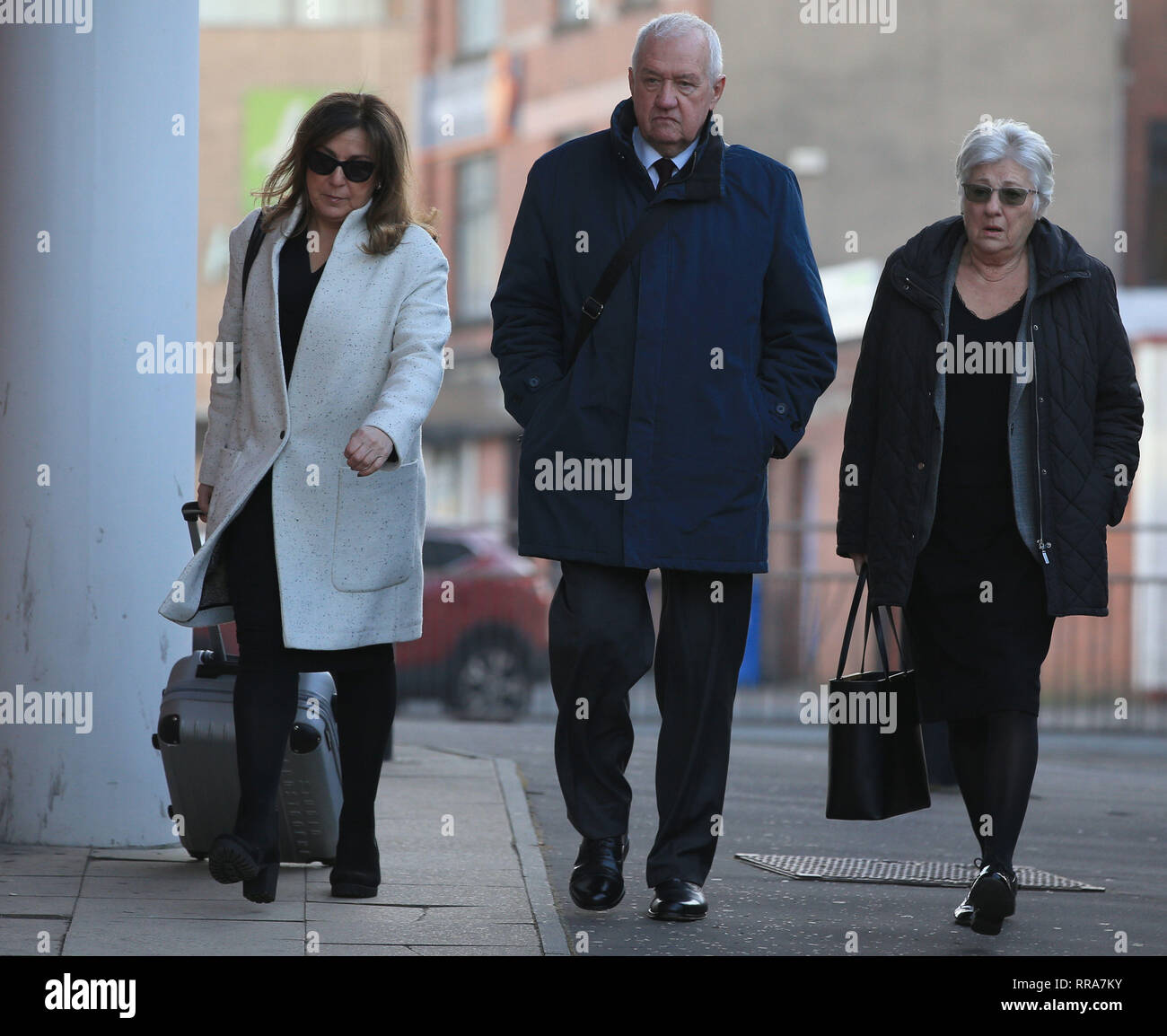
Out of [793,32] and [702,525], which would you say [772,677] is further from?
[793,32]

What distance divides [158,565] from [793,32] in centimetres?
1968

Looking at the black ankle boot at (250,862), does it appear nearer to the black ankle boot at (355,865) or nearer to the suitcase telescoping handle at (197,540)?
the black ankle boot at (355,865)

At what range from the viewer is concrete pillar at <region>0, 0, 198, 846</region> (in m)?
5.91

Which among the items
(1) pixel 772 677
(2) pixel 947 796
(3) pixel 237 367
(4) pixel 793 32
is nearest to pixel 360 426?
(3) pixel 237 367

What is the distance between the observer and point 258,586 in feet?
16.6

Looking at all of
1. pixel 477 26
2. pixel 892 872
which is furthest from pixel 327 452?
pixel 477 26

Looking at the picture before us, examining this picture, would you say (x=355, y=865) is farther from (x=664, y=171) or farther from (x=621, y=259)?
(x=664, y=171)

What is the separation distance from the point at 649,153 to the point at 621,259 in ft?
1.06

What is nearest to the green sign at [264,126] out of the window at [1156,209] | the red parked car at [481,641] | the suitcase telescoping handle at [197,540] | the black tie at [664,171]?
the window at [1156,209]

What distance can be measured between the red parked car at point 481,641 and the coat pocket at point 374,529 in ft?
31.5

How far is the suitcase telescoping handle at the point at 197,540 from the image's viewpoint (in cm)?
527

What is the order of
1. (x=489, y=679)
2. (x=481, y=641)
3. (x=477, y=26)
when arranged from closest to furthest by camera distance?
1. (x=489, y=679)
2. (x=481, y=641)
3. (x=477, y=26)

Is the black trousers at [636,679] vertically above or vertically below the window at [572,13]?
below

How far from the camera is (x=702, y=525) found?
199 inches
